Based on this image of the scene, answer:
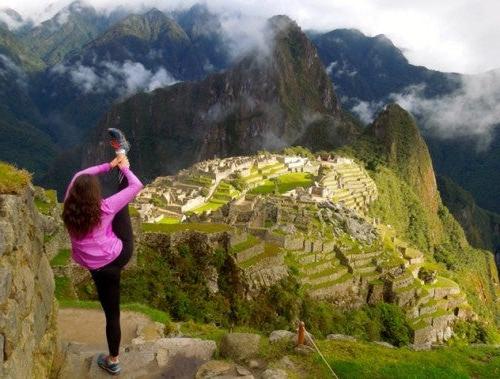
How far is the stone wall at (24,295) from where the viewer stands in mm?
4234

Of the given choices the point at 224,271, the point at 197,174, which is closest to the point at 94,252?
the point at 224,271

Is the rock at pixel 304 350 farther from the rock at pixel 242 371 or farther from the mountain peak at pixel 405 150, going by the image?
the mountain peak at pixel 405 150

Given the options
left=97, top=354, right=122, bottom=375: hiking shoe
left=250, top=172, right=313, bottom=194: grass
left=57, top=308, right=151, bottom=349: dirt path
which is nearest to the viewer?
left=97, top=354, right=122, bottom=375: hiking shoe

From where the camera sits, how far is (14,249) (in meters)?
4.48

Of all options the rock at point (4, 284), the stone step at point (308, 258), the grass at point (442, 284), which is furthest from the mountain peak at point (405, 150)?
the rock at point (4, 284)

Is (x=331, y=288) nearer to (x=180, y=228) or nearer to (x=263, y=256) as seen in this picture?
(x=263, y=256)

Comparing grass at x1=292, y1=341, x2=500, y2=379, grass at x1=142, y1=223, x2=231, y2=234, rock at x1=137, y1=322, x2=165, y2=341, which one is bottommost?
grass at x1=142, y1=223, x2=231, y2=234

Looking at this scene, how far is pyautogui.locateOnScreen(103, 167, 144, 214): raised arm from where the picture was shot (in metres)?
4.94

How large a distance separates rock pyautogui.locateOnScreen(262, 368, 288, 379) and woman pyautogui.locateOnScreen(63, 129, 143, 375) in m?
1.62

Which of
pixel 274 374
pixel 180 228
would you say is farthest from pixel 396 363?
pixel 180 228

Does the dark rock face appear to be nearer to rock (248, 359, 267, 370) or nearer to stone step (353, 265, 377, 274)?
stone step (353, 265, 377, 274)

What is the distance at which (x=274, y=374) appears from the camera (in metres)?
5.80

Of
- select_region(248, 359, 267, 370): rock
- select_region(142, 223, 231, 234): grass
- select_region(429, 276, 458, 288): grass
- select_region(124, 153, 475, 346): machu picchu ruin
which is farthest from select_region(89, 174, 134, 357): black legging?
select_region(429, 276, 458, 288): grass

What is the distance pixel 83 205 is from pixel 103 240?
1.48 ft
